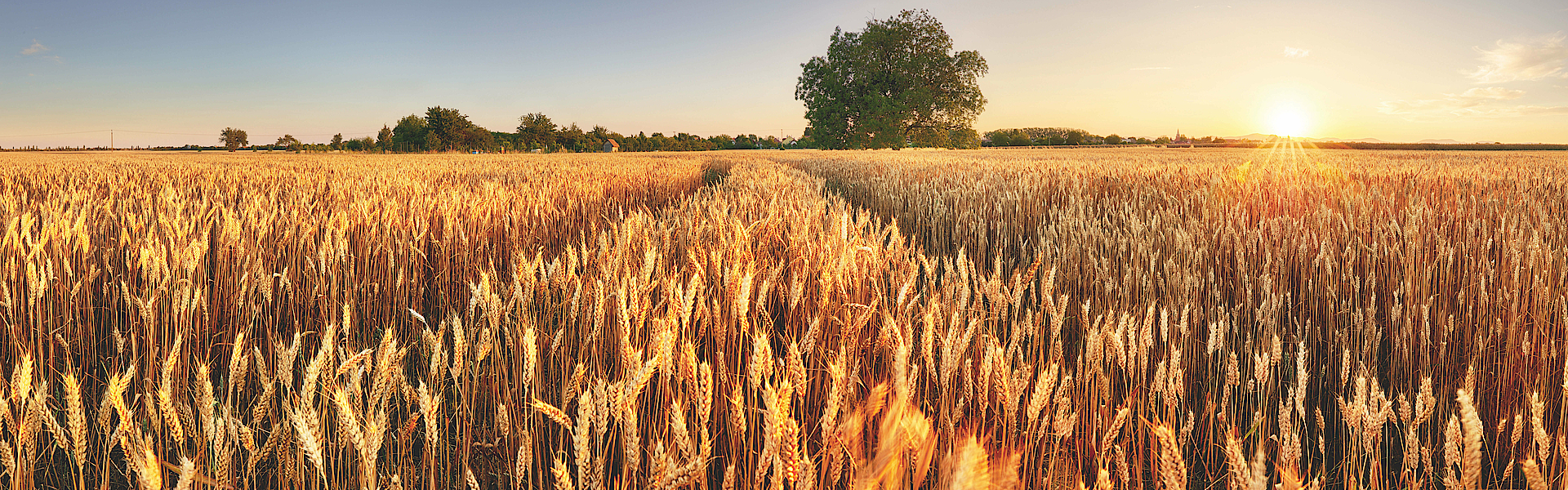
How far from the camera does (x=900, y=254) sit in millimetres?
2439

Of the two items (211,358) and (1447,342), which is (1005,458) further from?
(211,358)

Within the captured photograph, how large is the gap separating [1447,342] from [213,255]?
12.0ft

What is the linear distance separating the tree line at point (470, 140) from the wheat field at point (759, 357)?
50.0 metres

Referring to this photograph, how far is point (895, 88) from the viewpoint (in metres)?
35.3

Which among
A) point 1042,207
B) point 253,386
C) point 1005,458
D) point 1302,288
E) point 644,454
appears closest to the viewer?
point 1005,458

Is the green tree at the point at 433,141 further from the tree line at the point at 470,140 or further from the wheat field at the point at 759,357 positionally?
the wheat field at the point at 759,357

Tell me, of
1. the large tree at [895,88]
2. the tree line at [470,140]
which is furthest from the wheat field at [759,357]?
the tree line at [470,140]

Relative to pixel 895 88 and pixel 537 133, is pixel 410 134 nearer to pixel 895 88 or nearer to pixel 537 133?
pixel 537 133

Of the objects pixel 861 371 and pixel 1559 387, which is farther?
pixel 1559 387

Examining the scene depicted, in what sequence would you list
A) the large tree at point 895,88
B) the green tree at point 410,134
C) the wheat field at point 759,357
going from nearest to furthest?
the wheat field at point 759,357 < the large tree at point 895,88 < the green tree at point 410,134

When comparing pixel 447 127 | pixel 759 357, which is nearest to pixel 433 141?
pixel 447 127

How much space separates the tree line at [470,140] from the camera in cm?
5950

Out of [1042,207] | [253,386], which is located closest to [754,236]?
[253,386]

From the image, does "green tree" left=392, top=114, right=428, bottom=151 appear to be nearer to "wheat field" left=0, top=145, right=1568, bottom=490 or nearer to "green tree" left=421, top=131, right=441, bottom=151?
"green tree" left=421, top=131, right=441, bottom=151
